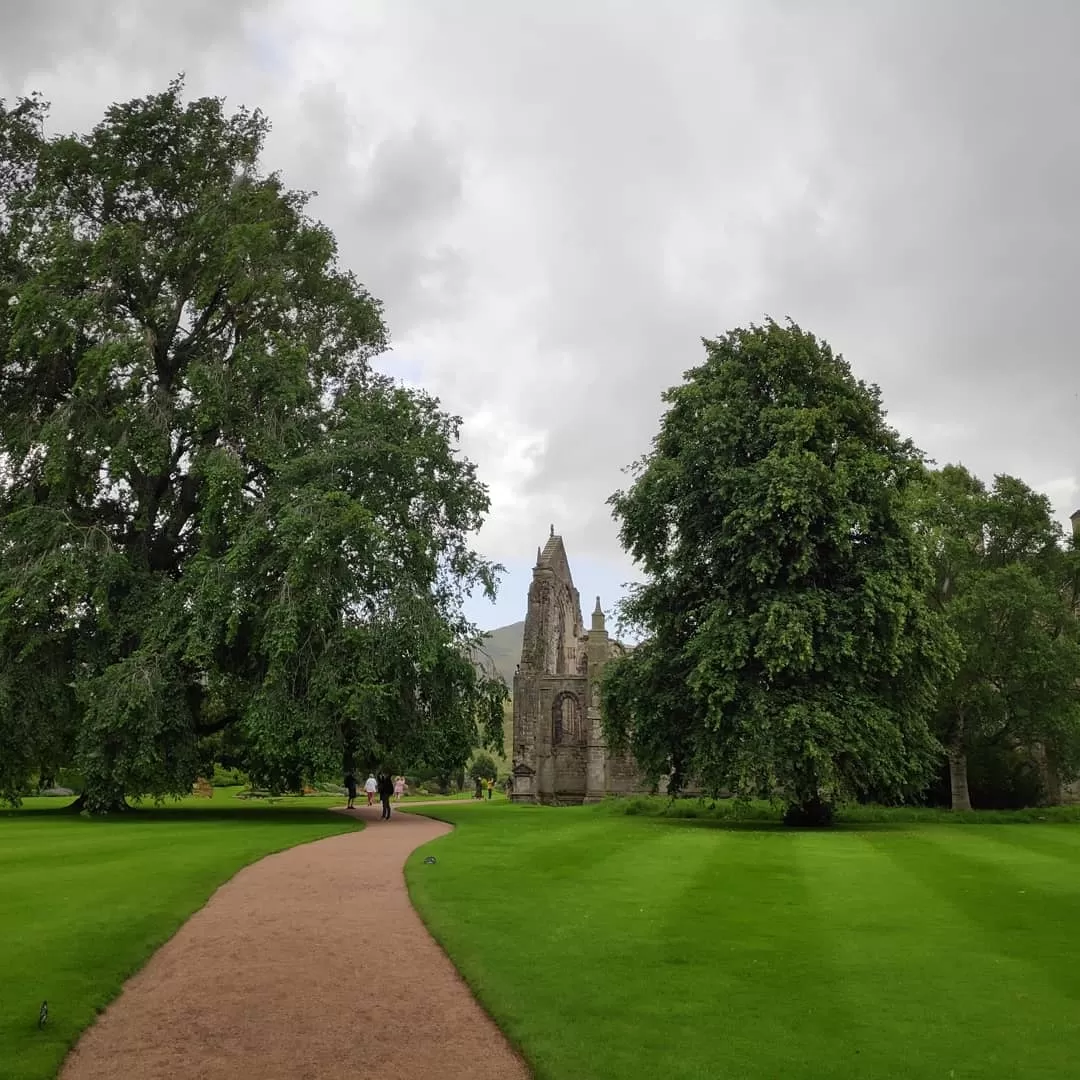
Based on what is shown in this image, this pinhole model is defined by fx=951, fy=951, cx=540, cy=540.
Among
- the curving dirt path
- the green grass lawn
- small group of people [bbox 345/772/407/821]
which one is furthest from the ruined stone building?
the curving dirt path

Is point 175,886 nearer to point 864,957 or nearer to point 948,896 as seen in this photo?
point 864,957

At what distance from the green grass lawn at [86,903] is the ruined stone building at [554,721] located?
2420 centimetres

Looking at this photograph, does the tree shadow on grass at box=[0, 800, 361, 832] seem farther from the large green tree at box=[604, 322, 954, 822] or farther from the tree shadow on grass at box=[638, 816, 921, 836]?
the large green tree at box=[604, 322, 954, 822]

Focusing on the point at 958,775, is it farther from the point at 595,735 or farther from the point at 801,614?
the point at 595,735

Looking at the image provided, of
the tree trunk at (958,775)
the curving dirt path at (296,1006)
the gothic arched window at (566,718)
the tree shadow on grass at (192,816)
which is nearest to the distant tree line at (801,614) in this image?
the tree trunk at (958,775)

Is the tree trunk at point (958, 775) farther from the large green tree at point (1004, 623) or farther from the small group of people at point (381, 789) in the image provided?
→ the small group of people at point (381, 789)

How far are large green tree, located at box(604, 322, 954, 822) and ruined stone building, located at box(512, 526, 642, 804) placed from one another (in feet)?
56.3

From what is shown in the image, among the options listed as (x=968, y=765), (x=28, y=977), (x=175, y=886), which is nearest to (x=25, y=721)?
(x=175, y=886)

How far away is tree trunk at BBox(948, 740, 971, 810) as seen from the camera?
102 ft

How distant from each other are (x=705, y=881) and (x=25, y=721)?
762 inches

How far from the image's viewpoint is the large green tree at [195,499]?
2444cm

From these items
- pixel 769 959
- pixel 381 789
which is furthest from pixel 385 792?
pixel 769 959

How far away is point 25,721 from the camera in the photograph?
80.9 ft

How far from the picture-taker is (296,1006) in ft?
24.2
